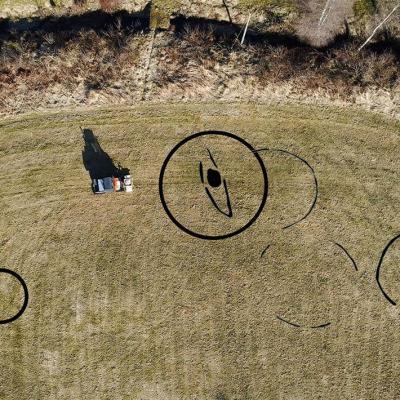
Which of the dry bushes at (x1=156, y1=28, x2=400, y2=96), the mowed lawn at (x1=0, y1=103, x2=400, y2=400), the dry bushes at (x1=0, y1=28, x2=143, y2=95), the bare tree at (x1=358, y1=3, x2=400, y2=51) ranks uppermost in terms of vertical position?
the bare tree at (x1=358, y1=3, x2=400, y2=51)

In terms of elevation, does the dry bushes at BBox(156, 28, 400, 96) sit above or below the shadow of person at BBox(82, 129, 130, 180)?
above

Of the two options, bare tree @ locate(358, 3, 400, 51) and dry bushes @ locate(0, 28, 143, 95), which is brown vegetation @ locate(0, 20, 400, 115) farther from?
bare tree @ locate(358, 3, 400, 51)

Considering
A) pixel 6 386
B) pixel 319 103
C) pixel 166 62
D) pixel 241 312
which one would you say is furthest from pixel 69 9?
pixel 6 386

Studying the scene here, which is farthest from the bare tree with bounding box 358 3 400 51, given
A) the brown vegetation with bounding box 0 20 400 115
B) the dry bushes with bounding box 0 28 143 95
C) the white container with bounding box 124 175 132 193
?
the white container with bounding box 124 175 132 193

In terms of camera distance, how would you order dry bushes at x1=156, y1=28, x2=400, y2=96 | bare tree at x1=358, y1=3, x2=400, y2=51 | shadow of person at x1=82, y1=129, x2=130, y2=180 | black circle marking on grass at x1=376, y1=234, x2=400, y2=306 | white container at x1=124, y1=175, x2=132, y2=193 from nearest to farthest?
bare tree at x1=358, y1=3, x2=400, y2=51
white container at x1=124, y1=175, x2=132, y2=193
dry bushes at x1=156, y1=28, x2=400, y2=96
black circle marking on grass at x1=376, y1=234, x2=400, y2=306
shadow of person at x1=82, y1=129, x2=130, y2=180

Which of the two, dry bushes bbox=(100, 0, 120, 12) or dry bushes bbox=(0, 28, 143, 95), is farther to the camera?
dry bushes bbox=(100, 0, 120, 12)

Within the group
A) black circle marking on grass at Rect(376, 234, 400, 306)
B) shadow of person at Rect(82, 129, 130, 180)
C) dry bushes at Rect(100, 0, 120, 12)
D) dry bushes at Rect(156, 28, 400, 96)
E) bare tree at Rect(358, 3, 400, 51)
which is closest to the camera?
bare tree at Rect(358, 3, 400, 51)

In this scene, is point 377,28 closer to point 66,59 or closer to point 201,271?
point 201,271
